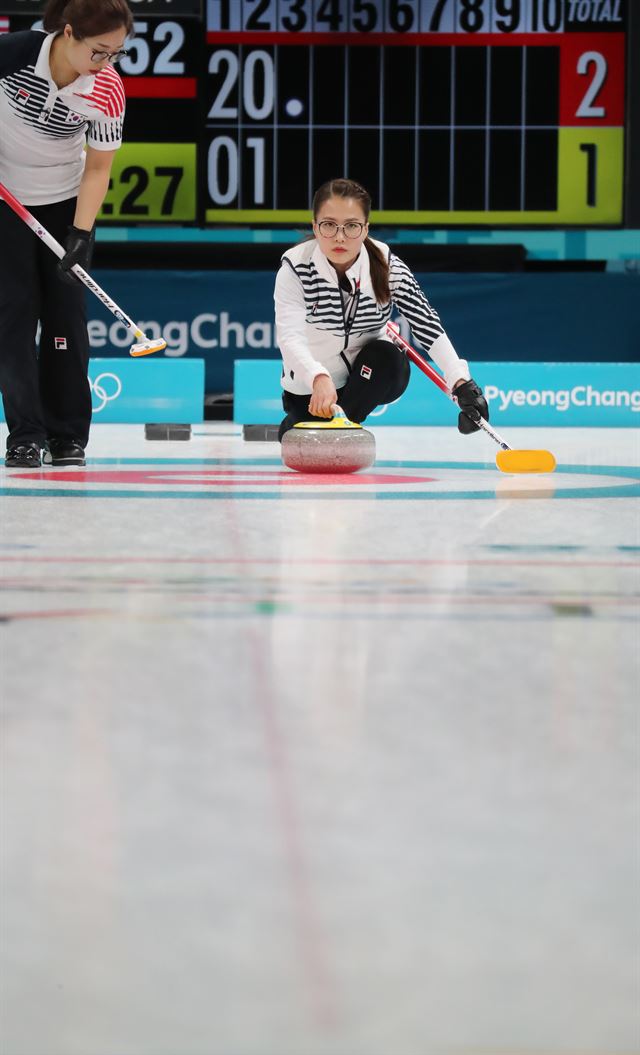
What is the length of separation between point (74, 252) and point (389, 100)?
4292 millimetres

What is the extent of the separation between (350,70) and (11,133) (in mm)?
4210

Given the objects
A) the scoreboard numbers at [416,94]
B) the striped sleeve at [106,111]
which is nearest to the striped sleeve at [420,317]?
the striped sleeve at [106,111]

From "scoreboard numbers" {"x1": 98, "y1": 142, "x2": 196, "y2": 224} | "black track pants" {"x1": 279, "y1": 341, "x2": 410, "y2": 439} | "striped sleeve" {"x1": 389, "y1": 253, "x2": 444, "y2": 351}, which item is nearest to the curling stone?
"black track pants" {"x1": 279, "y1": 341, "x2": 410, "y2": 439}

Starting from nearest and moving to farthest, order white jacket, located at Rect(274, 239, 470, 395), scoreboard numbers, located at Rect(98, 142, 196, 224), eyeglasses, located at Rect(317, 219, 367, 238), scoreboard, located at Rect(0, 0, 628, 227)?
eyeglasses, located at Rect(317, 219, 367, 238) → white jacket, located at Rect(274, 239, 470, 395) → scoreboard, located at Rect(0, 0, 628, 227) → scoreboard numbers, located at Rect(98, 142, 196, 224)

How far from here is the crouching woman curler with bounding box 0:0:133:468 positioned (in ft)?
9.95

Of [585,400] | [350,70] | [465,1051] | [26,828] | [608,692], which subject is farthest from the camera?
[350,70]

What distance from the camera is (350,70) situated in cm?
703

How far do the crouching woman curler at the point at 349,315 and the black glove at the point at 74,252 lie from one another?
434 millimetres

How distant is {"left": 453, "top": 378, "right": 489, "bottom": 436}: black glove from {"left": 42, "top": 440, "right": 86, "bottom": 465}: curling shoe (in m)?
0.91

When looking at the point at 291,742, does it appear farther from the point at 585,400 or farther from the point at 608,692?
the point at 585,400

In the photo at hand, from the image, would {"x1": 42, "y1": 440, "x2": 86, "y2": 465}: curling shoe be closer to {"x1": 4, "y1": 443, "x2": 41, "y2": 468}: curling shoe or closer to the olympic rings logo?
{"x1": 4, "y1": 443, "x2": 41, "y2": 468}: curling shoe

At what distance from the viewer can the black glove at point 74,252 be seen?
3.11 m

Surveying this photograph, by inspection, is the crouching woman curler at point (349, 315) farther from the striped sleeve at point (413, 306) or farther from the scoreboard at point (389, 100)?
the scoreboard at point (389, 100)

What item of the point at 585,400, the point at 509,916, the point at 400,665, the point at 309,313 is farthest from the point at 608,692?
the point at 585,400
